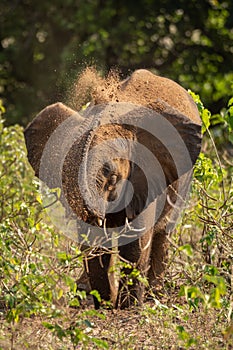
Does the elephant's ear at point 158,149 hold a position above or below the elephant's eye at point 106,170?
below

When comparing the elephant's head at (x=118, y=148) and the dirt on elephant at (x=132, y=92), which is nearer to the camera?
the elephant's head at (x=118, y=148)

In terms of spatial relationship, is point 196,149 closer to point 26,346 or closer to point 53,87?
point 26,346

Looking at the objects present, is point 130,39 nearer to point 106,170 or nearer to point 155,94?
point 155,94

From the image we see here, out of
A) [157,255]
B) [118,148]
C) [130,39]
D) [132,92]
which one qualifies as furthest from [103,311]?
[130,39]

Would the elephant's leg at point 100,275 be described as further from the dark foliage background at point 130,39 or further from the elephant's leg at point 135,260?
the dark foliage background at point 130,39

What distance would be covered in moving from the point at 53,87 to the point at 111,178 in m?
8.62

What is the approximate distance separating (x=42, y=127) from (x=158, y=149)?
→ 0.88 meters

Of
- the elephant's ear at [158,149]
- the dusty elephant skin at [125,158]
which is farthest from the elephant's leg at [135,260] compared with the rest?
the elephant's ear at [158,149]

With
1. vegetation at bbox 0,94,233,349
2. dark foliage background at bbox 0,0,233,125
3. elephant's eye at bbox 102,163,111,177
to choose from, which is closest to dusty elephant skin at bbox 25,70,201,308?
elephant's eye at bbox 102,163,111,177

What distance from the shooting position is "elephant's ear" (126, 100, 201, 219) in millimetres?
6801

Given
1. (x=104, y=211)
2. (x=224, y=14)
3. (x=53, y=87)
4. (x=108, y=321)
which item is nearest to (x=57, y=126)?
(x=104, y=211)

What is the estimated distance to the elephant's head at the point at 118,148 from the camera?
230 inches

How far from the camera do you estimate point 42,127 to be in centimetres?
670

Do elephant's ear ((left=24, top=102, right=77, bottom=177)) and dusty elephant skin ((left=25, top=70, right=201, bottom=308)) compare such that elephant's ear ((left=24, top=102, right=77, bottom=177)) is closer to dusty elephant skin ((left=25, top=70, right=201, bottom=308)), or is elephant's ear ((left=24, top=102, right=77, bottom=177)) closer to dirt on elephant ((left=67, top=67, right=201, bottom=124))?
dusty elephant skin ((left=25, top=70, right=201, bottom=308))
